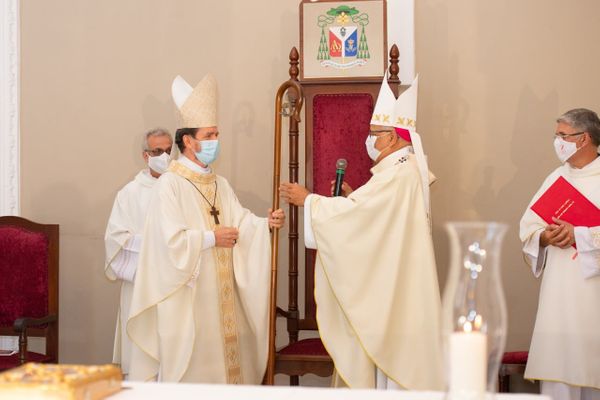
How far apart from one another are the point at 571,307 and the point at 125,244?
296cm

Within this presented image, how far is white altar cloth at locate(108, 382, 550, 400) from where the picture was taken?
2.62 metres

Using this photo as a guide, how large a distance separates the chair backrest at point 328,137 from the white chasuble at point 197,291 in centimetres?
59

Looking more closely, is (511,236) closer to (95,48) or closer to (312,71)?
(312,71)

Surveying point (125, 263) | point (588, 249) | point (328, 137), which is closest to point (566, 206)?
point (588, 249)

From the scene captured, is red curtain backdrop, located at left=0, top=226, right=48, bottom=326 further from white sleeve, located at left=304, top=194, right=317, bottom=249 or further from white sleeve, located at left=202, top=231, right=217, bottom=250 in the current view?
white sleeve, located at left=304, top=194, right=317, bottom=249

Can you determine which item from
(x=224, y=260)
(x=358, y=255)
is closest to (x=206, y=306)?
(x=224, y=260)

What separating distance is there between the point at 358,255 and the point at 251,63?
231 centimetres

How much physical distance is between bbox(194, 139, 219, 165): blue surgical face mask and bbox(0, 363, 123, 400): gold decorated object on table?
2883mm

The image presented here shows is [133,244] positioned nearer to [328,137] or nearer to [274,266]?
[274,266]

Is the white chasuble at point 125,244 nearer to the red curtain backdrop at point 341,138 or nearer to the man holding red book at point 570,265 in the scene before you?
the red curtain backdrop at point 341,138

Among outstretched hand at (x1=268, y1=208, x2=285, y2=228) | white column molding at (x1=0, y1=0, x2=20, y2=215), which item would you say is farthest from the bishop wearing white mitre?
white column molding at (x1=0, y1=0, x2=20, y2=215)

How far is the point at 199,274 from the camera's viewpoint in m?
5.35

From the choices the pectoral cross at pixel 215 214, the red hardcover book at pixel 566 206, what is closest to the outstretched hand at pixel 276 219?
the pectoral cross at pixel 215 214

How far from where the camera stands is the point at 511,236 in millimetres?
6637
